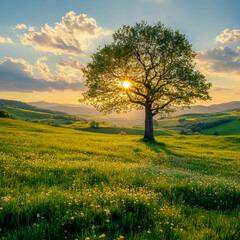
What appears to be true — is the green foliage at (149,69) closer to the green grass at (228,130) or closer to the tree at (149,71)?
the tree at (149,71)

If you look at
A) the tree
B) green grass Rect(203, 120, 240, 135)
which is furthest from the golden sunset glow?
green grass Rect(203, 120, 240, 135)

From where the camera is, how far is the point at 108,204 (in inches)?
174

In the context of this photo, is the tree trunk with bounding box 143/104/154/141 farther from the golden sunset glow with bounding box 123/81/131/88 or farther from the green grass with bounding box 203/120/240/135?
the green grass with bounding box 203/120/240/135

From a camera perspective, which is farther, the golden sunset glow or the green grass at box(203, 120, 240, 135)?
the green grass at box(203, 120, 240, 135)

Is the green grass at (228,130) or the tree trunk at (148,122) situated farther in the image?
the green grass at (228,130)

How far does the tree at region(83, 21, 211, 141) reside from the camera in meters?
28.7

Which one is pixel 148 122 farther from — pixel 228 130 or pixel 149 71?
pixel 228 130

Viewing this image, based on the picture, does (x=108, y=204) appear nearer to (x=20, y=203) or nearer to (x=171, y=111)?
(x=20, y=203)

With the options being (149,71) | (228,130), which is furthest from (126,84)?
(228,130)

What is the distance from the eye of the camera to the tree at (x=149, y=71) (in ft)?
94.1

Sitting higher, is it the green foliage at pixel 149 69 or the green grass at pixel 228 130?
the green foliage at pixel 149 69

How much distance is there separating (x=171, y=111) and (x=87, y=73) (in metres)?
18.1

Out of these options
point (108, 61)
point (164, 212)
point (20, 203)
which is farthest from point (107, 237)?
point (108, 61)

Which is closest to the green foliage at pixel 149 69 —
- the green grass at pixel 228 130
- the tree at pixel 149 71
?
the tree at pixel 149 71
